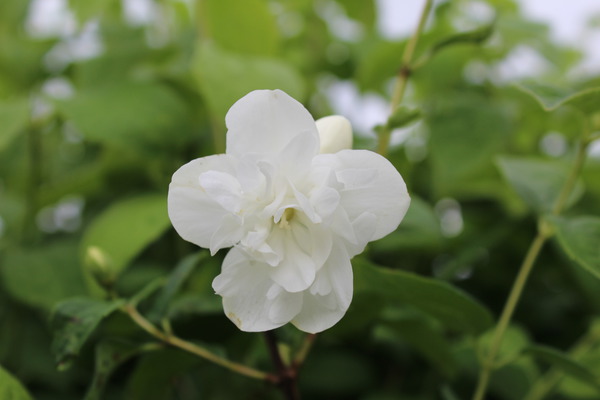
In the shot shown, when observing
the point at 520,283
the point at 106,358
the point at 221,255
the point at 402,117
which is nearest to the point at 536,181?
the point at 520,283

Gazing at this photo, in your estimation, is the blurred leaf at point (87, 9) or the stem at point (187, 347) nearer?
the stem at point (187, 347)

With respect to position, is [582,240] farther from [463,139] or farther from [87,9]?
[87,9]

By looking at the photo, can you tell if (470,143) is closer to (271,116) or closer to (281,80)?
(281,80)

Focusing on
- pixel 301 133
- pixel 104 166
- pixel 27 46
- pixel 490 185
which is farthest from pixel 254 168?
pixel 27 46

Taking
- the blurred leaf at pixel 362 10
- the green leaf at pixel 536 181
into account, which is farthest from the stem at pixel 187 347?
the blurred leaf at pixel 362 10

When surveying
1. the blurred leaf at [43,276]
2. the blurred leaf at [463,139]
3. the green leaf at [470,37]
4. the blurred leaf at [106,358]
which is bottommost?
the blurred leaf at [43,276]

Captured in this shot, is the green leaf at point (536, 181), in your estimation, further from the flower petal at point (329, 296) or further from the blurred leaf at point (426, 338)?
the flower petal at point (329, 296)
